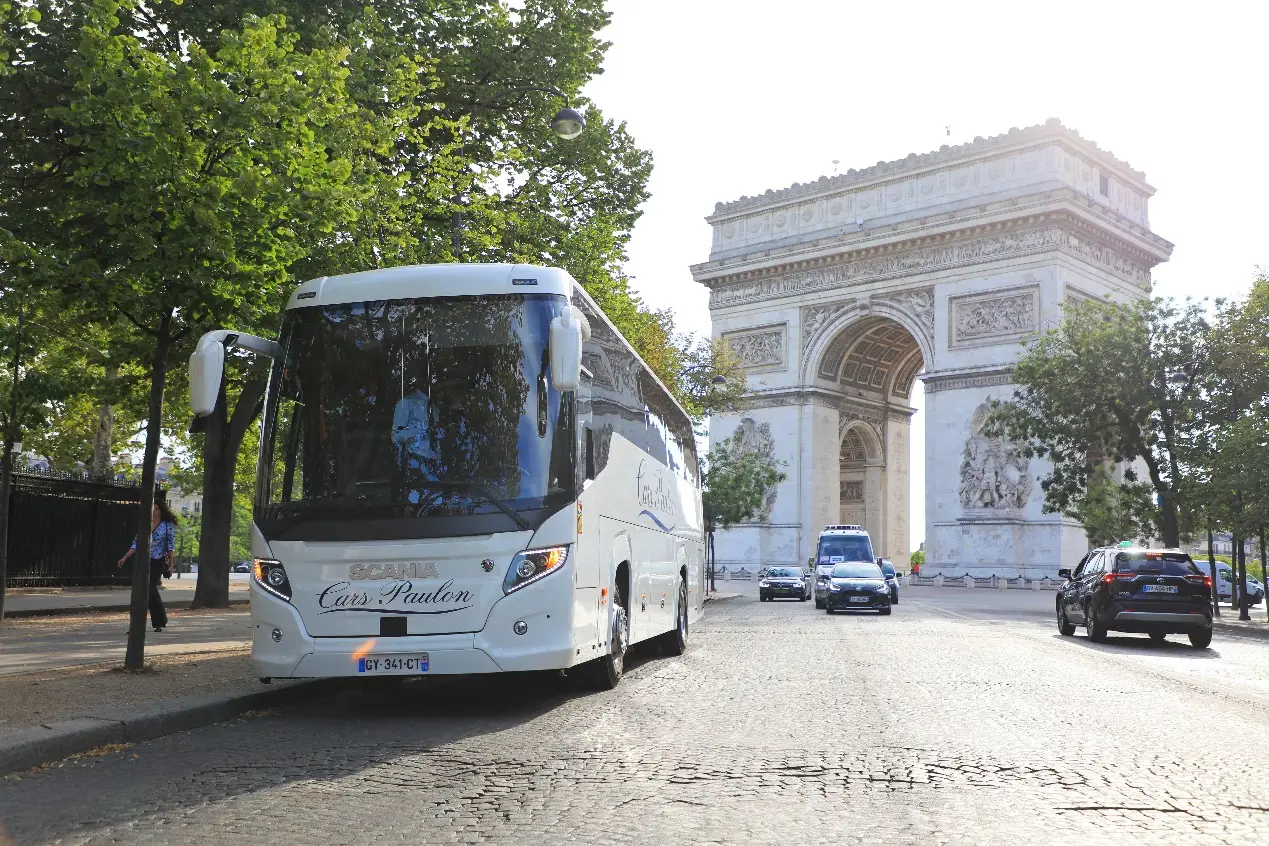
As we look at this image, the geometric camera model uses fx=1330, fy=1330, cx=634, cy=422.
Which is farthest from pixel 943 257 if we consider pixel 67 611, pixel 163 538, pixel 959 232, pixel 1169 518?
pixel 163 538

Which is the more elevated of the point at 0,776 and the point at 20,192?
the point at 20,192

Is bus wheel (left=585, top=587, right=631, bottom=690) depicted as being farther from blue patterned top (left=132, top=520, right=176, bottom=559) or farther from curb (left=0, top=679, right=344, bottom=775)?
blue patterned top (left=132, top=520, right=176, bottom=559)

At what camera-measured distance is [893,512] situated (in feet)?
207

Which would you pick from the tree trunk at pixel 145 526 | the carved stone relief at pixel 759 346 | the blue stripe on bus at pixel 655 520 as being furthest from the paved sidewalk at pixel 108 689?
the carved stone relief at pixel 759 346

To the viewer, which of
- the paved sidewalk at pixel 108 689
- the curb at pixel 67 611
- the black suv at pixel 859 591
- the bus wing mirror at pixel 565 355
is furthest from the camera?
the black suv at pixel 859 591

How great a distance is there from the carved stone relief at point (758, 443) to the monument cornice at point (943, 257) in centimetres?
586

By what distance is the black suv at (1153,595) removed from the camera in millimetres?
20312

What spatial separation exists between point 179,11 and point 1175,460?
29.5 metres

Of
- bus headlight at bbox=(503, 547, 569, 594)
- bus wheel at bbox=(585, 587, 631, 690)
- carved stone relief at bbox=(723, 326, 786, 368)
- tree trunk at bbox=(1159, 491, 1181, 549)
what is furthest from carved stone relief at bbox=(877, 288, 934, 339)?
bus headlight at bbox=(503, 547, 569, 594)

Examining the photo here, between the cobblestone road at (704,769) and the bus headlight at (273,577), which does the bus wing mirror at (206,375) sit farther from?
the cobblestone road at (704,769)

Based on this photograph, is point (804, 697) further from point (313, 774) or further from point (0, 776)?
point (0, 776)

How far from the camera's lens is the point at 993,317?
2046 inches

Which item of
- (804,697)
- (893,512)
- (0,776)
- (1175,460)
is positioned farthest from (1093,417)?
(0,776)

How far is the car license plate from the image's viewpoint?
9.45m
